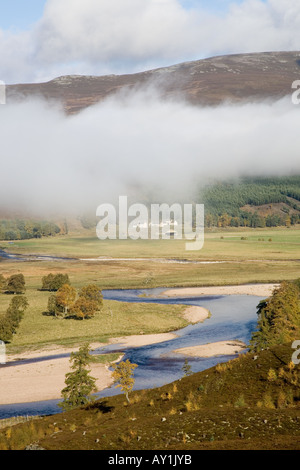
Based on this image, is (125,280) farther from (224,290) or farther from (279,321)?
(279,321)

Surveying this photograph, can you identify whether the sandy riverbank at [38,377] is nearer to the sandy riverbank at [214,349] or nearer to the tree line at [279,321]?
the sandy riverbank at [214,349]

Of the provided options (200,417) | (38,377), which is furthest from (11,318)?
(200,417)

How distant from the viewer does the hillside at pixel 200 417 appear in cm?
2361

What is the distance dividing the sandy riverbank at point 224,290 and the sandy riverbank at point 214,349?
156ft

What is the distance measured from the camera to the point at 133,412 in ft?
104

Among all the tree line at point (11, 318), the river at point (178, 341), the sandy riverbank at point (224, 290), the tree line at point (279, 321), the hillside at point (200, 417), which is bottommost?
the river at point (178, 341)

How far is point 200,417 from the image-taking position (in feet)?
86.7

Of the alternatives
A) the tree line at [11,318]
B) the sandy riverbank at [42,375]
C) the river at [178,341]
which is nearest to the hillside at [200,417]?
the river at [178,341]

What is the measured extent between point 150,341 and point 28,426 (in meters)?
47.0

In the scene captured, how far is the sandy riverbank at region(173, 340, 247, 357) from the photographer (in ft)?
227

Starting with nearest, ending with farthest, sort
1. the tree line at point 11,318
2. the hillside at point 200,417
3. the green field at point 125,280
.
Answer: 1. the hillside at point 200,417
2. the tree line at point 11,318
3. the green field at point 125,280

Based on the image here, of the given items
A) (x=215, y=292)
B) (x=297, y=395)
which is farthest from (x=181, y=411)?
(x=215, y=292)

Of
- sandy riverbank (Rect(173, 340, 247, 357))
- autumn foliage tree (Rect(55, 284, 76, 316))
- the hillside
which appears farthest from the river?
autumn foliage tree (Rect(55, 284, 76, 316))

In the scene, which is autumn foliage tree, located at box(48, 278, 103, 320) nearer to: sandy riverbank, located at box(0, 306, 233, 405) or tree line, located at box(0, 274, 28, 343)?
tree line, located at box(0, 274, 28, 343)
